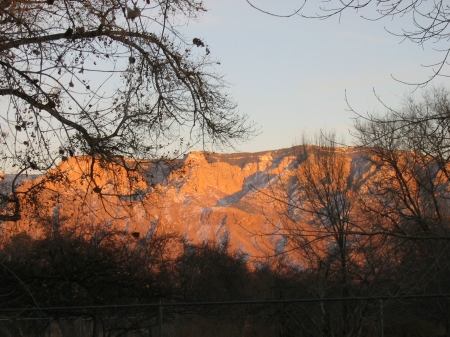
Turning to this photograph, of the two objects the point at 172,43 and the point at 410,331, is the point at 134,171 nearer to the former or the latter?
the point at 172,43

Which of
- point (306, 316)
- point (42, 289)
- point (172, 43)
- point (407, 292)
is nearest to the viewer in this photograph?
point (407, 292)

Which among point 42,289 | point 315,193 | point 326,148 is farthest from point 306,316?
point 326,148

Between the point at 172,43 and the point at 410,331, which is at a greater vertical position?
the point at 172,43

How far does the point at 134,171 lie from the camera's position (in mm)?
10820

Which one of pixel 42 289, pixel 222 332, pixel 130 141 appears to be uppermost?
pixel 130 141

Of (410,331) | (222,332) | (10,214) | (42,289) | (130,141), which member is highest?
(130,141)

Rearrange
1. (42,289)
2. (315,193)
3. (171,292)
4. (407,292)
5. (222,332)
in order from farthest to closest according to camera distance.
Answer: (315,193), (171,292), (42,289), (222,332), (407,292)

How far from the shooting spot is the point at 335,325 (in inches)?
760

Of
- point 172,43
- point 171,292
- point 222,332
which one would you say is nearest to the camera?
point 172,43

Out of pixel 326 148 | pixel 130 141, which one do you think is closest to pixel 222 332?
pixel 130 141

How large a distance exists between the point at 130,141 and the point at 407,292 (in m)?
4.98

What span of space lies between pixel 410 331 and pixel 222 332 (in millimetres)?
8670

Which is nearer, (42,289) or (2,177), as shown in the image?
(2,177)

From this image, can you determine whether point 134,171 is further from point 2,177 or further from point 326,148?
point 326,148
